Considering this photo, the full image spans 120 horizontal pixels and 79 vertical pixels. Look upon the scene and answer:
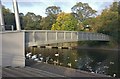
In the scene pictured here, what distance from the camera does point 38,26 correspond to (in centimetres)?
8494

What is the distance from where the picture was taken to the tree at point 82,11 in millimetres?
86250

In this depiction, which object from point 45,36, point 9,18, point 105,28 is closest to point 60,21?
point 105,28

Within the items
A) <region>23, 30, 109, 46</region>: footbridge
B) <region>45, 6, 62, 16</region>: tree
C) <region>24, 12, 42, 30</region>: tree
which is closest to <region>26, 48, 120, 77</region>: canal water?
<region>23, 30, 109, 46</region>: footbridge

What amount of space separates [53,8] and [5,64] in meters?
80.4

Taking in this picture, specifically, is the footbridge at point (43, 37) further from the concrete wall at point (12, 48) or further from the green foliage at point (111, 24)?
the green foliage at point (111, 24)

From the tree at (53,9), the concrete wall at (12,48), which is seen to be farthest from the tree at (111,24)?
the concrete wall at (12,48)

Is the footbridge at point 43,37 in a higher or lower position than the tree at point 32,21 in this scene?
lower

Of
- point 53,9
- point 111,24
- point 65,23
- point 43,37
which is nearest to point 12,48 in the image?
point 43,37

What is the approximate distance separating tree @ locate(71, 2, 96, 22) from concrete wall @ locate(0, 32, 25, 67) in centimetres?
6717

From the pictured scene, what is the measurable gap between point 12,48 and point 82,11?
73.2 m

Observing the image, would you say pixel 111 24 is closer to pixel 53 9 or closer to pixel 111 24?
pixel 111 24

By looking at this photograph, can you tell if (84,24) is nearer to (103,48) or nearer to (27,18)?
(103,48)

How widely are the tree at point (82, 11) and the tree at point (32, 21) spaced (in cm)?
1118

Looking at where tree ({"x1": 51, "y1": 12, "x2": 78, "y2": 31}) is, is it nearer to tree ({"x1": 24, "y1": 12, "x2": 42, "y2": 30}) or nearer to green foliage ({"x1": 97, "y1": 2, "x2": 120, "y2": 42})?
green foliage ({"x1": 97, "y1": 2, "x2": 120, "y2": 42})
